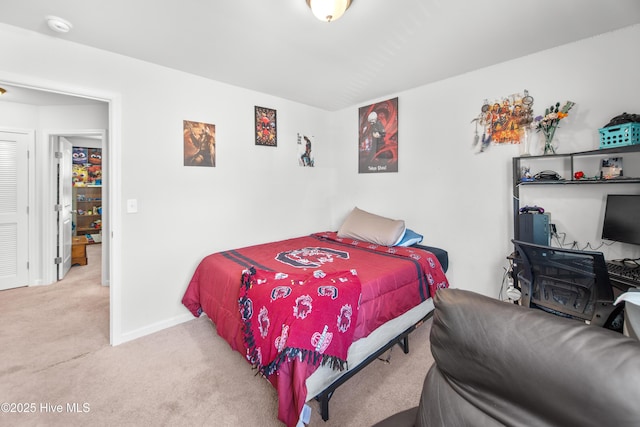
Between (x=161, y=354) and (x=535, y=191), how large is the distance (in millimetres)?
3623

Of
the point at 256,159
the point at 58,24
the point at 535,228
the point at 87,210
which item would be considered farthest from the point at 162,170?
the point at 87,210

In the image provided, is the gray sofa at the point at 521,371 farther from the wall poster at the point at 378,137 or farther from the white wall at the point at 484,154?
the wall poster at the point at 378,137

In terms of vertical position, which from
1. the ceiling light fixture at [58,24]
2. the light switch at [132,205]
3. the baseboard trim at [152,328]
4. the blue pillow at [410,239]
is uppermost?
the ceiling light fixture at [58,24]

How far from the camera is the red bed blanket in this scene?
1464 millimetres

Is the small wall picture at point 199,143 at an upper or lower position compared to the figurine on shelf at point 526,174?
upper

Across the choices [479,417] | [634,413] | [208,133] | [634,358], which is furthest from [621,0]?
[208,133]

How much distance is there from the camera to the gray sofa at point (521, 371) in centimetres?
58

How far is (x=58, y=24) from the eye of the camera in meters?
1.96

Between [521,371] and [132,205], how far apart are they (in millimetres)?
2927

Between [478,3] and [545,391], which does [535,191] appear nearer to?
[478,3]

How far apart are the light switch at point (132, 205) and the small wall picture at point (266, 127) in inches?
58.2

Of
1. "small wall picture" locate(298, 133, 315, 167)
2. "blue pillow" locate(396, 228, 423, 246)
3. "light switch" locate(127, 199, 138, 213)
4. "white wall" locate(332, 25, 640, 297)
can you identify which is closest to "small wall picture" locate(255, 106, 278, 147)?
"small wall picture" locate(298, 133, 315, 167)

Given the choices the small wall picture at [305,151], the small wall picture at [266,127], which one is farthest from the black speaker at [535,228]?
the small wall picture at [266,127]

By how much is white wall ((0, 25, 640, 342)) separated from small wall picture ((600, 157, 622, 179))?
19 centimetres
